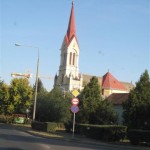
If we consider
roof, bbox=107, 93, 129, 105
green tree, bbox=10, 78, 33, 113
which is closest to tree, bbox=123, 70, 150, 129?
green tree, bbox=10, 78, 33, 113

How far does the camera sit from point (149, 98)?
42.1 m

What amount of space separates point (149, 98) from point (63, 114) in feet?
54.9

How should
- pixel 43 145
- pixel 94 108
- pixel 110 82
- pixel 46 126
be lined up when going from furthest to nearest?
1. pixel 110 82
2. pixel 94 108
3. pixel 46 126
4. pixel 43 145

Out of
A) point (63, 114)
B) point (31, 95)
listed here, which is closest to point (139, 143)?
point (63, 114)

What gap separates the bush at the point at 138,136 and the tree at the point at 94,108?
1626cm

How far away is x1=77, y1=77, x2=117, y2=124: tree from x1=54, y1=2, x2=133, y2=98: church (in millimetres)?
81045

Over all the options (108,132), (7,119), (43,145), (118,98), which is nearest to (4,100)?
(7,119)

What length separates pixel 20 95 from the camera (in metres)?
65.8

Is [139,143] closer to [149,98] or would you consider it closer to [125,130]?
[125,130]

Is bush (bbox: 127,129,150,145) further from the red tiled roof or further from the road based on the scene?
the red tiled roof

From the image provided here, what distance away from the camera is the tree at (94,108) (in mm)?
44250

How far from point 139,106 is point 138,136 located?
39.2 feet

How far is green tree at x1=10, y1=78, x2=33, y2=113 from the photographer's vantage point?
64938 mm

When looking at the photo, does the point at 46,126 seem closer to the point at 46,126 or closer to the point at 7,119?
the point at 46,126
